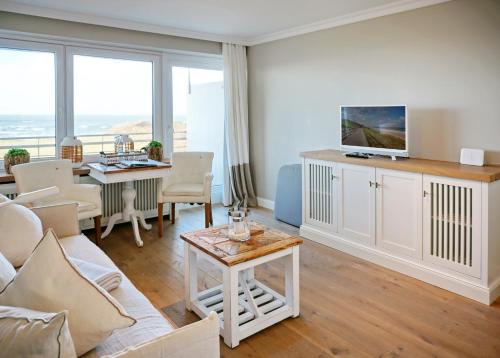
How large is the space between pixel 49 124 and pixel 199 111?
6.32 ft

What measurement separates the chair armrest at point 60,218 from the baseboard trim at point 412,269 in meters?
2.26

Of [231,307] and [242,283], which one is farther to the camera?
[242,283]

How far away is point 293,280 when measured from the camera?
2494 mm

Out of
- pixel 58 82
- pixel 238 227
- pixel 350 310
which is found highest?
pixel 58 82

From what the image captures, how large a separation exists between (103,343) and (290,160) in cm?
385

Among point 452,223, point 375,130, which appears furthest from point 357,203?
point 452,223

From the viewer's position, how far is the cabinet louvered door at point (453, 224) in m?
2.75

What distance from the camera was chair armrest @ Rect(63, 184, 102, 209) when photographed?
376cm

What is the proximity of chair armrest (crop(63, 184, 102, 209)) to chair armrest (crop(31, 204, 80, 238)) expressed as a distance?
1008mm

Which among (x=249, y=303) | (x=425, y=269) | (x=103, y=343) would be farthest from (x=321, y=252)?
(x=103, y=343)

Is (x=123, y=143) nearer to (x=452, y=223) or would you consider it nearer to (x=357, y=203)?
(x=357, y=203)

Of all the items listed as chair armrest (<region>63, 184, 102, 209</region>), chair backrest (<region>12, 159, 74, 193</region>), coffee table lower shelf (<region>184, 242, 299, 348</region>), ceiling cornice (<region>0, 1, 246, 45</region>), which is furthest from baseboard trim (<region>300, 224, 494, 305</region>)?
ceiling cornice (<region>0, 1, 246, 45</region>)

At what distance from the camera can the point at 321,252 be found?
3.70 meters

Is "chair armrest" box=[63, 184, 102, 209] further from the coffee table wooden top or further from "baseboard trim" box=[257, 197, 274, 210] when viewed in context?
"baseboard trim" box=[257, 197, 274, 210]
